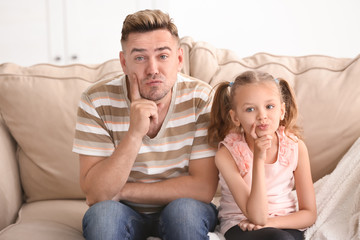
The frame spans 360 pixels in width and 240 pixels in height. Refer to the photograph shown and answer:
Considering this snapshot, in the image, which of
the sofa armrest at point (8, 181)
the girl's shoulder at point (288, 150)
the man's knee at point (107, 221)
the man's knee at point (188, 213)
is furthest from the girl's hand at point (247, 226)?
the sofa armrest at point (8, 181)

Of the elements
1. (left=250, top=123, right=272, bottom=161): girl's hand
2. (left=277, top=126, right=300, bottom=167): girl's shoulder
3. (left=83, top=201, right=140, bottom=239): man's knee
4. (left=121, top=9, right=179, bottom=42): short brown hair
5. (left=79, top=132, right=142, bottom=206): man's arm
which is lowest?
(left=83, top=201, right=140, bottom=239): man's knee

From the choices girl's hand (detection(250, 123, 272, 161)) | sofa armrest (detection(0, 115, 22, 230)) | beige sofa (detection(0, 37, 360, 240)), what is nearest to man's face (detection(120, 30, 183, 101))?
girl's hand (detection(250, 123, 272, 161))

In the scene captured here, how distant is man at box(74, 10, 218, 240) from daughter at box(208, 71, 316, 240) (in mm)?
66

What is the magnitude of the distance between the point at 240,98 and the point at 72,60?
2590mm

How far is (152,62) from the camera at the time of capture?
1399 mm

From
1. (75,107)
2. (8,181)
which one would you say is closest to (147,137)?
(75,107)

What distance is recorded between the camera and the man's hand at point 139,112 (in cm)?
137

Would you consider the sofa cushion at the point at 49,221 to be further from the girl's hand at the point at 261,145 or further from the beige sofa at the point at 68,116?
the girl's hand at the point at 261,145

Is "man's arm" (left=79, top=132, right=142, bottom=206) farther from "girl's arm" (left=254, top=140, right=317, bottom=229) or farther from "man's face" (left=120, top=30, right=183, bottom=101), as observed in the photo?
"girl's arm" (left=254, top=140, right=317, bottom=229)

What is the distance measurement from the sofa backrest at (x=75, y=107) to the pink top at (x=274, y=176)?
32cm

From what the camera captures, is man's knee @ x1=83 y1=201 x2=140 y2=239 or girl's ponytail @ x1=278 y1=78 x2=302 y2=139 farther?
girl's ponytail @ x1=278 y1=78 x2=302 y2=139

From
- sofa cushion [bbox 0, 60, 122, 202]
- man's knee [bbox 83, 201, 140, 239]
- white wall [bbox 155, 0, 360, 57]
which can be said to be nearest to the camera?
man's knee [bbox 83, 201, 140, 239]

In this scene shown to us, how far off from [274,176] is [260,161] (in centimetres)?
15

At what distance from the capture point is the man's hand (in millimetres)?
1365
